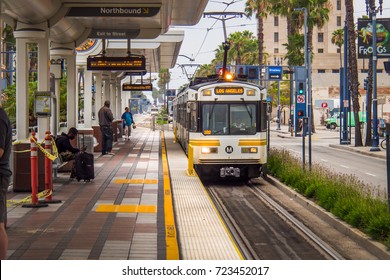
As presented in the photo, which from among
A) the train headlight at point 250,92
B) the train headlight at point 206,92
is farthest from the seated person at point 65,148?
the train headlight at point 250,92

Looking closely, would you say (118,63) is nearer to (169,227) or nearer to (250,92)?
(250,92)

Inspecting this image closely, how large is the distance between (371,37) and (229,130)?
20.8 metres

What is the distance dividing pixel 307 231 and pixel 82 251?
4668 millimetres

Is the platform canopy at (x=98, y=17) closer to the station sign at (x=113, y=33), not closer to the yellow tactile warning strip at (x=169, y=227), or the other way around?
the station sign at (x=113, y=33)

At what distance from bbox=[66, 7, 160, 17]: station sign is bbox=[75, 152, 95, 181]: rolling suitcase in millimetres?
3303

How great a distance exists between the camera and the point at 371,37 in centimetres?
3888

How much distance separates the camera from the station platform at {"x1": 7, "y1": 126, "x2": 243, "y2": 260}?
9430mm

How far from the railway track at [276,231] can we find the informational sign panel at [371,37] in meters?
22.0

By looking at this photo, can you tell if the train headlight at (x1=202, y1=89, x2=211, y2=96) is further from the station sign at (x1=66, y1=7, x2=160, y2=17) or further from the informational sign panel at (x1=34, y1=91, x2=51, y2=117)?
the informational sign panel at (x1=34, y1=91, x2=51, y2=117)

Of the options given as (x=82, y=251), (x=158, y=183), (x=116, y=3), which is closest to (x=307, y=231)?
(x=82, y=251)

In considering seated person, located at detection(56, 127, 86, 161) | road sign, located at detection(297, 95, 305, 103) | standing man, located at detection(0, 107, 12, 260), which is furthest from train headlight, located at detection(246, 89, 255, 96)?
road sign, located at detection(297, 95, 305, 103)

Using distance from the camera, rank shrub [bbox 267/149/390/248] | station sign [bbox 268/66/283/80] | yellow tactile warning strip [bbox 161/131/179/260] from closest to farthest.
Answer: yellow tactile warning strip [bbox 161/131/179/260]
shrub [bbox 267/149/390/248]
station sign [bbox 268/66/283/80]

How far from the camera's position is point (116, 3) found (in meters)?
17.6

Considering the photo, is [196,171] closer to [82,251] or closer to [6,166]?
[82,251]
